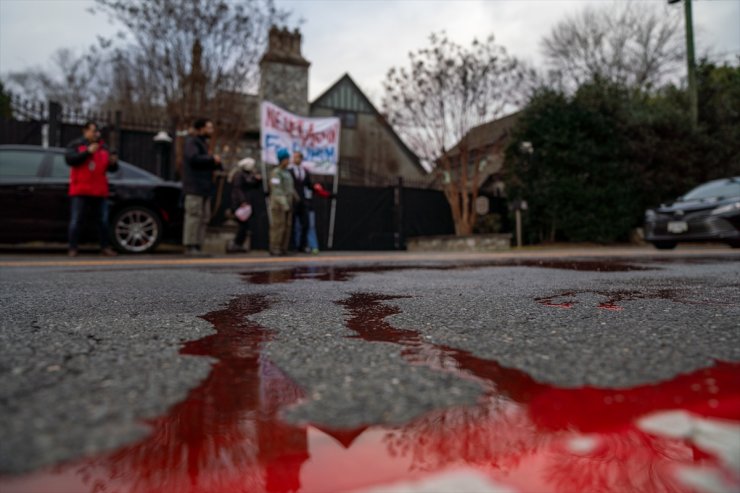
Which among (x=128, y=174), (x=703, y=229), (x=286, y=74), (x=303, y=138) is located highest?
(x=286, y=74)

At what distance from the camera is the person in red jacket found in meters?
6.22

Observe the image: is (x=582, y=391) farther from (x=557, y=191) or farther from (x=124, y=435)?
(x=557, y=191)

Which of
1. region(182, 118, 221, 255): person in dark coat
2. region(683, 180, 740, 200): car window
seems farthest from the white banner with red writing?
region(683, 180, 740, 200): car window

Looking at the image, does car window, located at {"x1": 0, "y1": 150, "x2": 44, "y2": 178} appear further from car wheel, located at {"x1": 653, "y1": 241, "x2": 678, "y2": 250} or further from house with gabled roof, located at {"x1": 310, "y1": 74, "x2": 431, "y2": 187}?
house with gabled roof, located at {"x1": 310, "y1": 74, "x2": 431, "y2": 187}

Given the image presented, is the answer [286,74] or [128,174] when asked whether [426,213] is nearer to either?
[128,174]

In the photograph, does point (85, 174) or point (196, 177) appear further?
point (196, 177)

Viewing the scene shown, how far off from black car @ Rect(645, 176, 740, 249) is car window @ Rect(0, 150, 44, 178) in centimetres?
1020

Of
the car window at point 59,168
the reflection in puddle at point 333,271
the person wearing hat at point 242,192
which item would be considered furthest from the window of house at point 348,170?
the reflection in puddle at point 333,271

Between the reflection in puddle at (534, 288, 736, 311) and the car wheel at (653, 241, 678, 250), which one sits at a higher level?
the car wheel at (653, 241, 678, 250)

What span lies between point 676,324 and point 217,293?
82.7 inches

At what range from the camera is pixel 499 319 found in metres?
1.71

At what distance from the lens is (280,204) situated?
7.51 meters

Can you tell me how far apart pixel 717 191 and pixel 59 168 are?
35.8 feet

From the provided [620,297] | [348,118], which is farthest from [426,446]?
[348,118]
